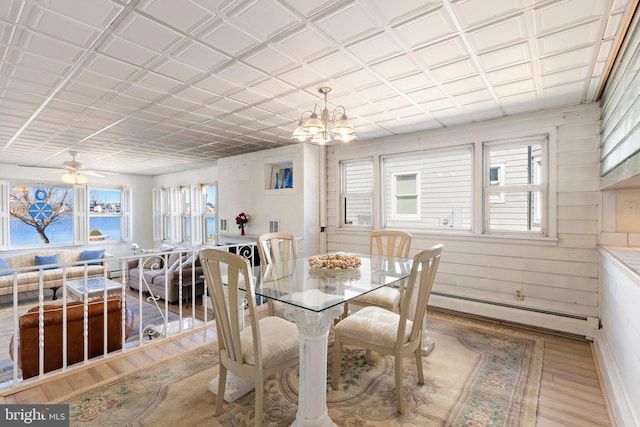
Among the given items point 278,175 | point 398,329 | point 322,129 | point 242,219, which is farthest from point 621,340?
point 242,219

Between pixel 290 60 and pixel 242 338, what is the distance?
6.24 feet

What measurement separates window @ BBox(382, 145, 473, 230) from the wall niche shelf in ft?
5.05

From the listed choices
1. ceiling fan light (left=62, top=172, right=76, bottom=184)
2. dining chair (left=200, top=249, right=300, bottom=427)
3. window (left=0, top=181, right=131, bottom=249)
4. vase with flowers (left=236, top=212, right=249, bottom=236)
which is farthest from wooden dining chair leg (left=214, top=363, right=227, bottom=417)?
window (left=0, top=181, right=131, bottom=249)

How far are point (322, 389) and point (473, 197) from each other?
9.81 ft

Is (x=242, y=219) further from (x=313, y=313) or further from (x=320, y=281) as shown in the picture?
(x=313, y=313)

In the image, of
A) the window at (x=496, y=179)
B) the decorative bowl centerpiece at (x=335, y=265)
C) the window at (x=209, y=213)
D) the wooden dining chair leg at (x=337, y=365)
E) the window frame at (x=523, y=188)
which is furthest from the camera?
the window at (x=209, y=213)

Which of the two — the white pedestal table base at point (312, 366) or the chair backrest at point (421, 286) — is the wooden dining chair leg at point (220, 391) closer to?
the white pedestal table base at point (312, 366)

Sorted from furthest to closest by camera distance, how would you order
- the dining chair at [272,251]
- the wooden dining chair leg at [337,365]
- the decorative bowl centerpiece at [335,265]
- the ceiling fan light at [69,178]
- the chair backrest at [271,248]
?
the ceiling fan light at [69,178] < the chair backrest at [271,248] < the dining chair at [272,251] < the decorative bowl centerpiece at [335,265] < the wooden dining chair leg at [337,365]

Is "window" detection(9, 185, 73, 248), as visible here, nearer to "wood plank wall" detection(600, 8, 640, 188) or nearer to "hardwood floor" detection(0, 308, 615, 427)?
"hardwood floor" detection(0, 308, 615, 427)

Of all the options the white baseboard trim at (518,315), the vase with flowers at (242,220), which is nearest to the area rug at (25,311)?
the vase with flowers at (242,220)

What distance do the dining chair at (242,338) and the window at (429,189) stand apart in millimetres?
2922

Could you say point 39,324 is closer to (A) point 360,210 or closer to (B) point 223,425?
(B) point 223,425

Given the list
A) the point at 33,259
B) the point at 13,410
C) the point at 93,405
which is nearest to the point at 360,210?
the point at 93,405

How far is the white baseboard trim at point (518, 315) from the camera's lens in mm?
3049
